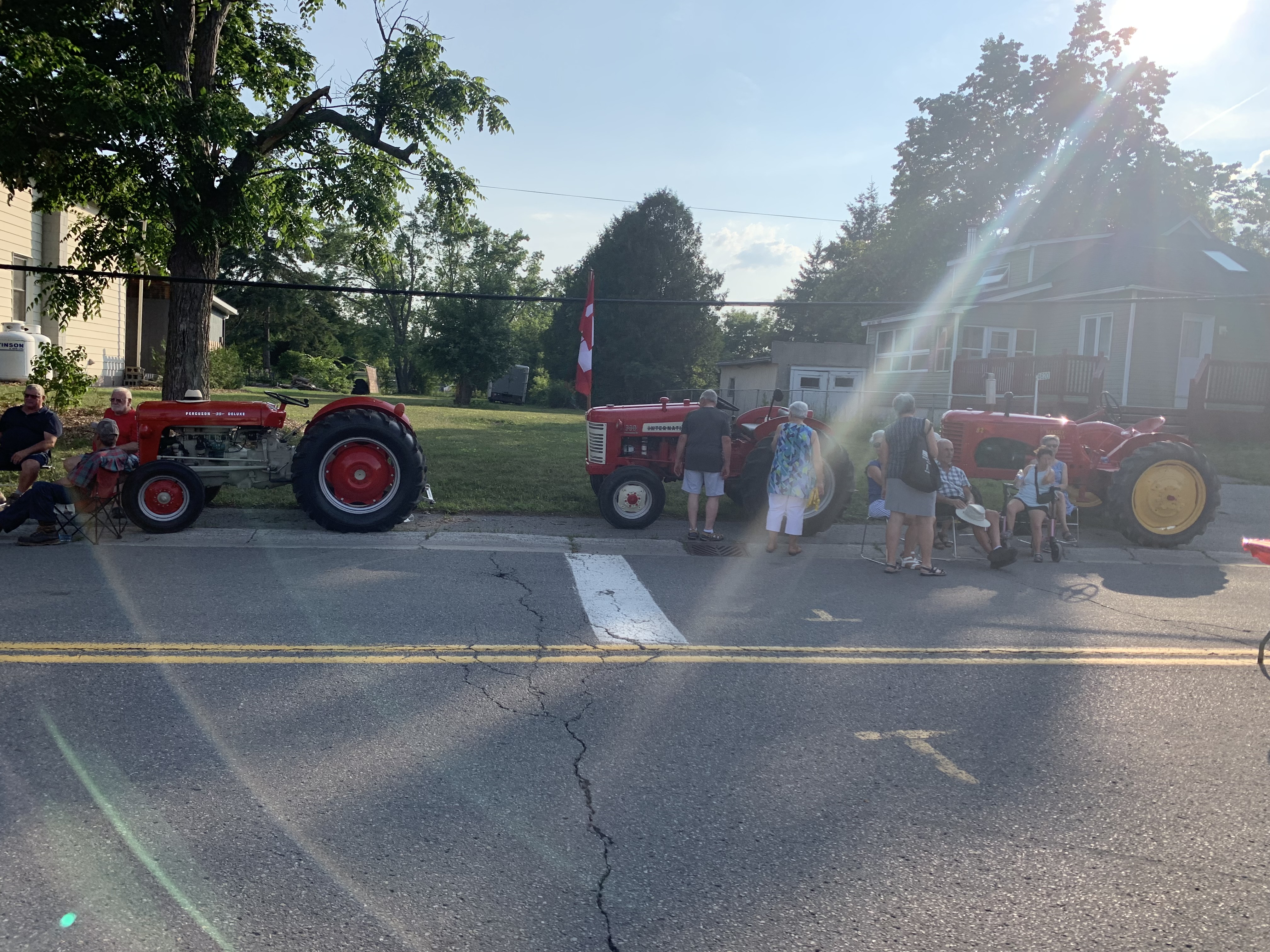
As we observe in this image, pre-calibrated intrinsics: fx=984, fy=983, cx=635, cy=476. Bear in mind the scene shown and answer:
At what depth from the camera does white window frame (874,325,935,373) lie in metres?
33.2

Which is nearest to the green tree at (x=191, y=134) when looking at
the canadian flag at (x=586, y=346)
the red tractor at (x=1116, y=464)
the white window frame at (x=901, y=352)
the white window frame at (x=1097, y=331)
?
→ the canadian flag at (x=586, y=346)

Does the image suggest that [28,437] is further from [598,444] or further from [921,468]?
[921,468]

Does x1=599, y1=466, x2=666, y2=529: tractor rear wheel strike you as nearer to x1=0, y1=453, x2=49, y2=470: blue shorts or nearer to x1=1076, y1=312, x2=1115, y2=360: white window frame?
x1=0, y1=453, x2=49, y2=470: blue shorts

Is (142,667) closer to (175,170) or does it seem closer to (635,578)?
(635,578)

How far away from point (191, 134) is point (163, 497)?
588 cm

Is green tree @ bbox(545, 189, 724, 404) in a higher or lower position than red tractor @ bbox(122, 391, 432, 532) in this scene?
higher

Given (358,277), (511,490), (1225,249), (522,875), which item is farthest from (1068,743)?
(358,277)

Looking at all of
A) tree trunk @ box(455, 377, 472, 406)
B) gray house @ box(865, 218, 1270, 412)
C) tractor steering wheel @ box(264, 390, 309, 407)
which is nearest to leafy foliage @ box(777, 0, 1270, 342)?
gray house @ box(865, 218, 1270, 412)

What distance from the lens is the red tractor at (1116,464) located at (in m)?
11.2

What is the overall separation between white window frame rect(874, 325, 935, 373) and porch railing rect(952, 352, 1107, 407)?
14.9ft

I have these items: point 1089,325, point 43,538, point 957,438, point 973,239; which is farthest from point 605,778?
point 973,239

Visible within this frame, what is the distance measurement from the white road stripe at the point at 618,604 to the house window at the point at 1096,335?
2131 cm

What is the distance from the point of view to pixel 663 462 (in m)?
11.4

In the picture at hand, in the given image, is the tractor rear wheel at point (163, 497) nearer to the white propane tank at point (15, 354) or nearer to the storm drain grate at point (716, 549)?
the storm drain grate at point (716, 549)
